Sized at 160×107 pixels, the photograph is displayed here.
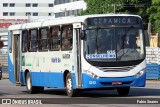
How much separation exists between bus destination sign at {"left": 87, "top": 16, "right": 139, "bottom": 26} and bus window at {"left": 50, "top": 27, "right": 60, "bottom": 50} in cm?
212

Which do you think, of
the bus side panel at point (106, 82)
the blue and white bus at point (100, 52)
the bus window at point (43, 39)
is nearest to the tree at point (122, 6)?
the bus window at point (43, 39)

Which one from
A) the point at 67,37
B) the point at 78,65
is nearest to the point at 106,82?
the point at 78,65

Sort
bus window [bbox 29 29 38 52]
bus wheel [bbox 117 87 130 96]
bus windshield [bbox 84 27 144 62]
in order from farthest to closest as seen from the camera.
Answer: bus window [bbox 29 29 38 52] < bus wheel [bbox 117 87 130 96] < bus windshield [bbox 84 27 144 62]

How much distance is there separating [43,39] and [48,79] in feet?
5.28

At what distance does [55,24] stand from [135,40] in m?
3.55

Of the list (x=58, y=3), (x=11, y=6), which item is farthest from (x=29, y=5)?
(x=58, y=3)

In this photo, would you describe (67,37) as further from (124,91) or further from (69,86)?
(124,91)

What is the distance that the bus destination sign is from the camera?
910 inches

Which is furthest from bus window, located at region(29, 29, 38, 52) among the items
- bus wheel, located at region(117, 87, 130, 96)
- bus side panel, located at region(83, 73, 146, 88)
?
bus side panel, located at region(83, 73, 146, 88)

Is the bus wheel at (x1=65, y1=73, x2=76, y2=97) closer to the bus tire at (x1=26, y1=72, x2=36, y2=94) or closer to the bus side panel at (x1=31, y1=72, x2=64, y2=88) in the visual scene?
the bus side panel at (x1=31, y1=72, x2=64, y2=88)

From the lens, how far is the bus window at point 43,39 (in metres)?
25.9

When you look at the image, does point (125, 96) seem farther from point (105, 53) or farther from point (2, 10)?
point (2, 10)

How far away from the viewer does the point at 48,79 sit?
25969 millimetres

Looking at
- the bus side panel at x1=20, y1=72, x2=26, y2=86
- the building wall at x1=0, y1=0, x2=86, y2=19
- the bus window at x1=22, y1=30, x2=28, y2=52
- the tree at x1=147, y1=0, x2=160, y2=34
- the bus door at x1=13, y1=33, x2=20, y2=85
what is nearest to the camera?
the bus window at x1=22, y1=30, x2=28, y2=52
